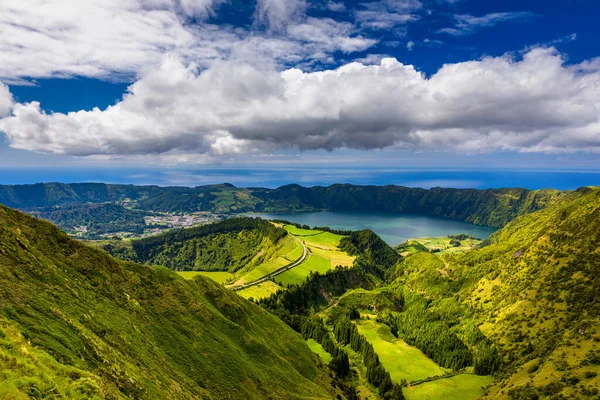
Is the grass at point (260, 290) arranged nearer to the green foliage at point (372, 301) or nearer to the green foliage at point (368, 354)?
the green foliage at point (372, 301)

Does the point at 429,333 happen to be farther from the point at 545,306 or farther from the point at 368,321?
the point at 545,306

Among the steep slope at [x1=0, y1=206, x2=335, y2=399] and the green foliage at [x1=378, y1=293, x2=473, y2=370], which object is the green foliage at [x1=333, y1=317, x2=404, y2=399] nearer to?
the steep slope at [x1=0, y1=206, x2=335, y2=399]

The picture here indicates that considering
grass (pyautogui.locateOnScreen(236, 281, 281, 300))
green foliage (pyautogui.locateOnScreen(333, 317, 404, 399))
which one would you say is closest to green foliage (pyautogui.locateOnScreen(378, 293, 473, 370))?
green foliage (pyautogui.locateOnScreen(333, 317, 404, 399))

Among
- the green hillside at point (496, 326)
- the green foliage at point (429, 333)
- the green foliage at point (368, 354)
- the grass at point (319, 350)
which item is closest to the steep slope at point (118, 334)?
the green foliage at point (368, 354)

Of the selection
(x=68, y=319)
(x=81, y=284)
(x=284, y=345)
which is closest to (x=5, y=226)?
(x=81, y=284)

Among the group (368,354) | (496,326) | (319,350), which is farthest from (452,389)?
(319,350)

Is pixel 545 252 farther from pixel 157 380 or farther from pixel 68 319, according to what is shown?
pixel 68 319
